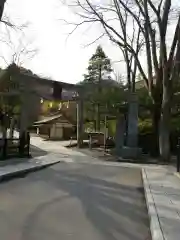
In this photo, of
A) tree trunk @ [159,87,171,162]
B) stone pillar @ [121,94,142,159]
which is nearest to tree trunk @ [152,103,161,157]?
stone pillar @ [121,94,142,159]

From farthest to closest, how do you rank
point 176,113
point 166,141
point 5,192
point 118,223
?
point 176,113, point 166,141, point 5,192, point 118,223

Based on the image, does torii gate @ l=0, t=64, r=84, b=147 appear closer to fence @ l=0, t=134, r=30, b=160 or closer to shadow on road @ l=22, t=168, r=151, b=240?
fence @ l=0, t=134, r=30, b=160

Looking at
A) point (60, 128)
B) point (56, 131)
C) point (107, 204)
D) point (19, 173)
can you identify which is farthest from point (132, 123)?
point (56, 131)

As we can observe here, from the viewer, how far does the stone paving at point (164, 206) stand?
6410 millimetres

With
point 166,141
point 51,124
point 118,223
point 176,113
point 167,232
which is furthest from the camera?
point 51,124

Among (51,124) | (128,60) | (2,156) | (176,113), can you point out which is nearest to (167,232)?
(2,156)

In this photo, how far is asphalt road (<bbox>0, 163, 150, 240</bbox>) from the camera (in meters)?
6.45

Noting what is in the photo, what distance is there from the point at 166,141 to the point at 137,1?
911cm

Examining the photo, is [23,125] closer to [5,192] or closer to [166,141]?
[166,141]

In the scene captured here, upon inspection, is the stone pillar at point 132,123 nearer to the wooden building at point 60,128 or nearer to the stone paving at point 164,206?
the stone paving at point 164,206

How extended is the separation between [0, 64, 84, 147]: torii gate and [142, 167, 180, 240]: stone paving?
39.5 feet

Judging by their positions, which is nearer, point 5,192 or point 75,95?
point 5,192

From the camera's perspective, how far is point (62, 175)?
15.1m

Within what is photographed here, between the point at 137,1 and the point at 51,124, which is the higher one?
the point at 137,1
